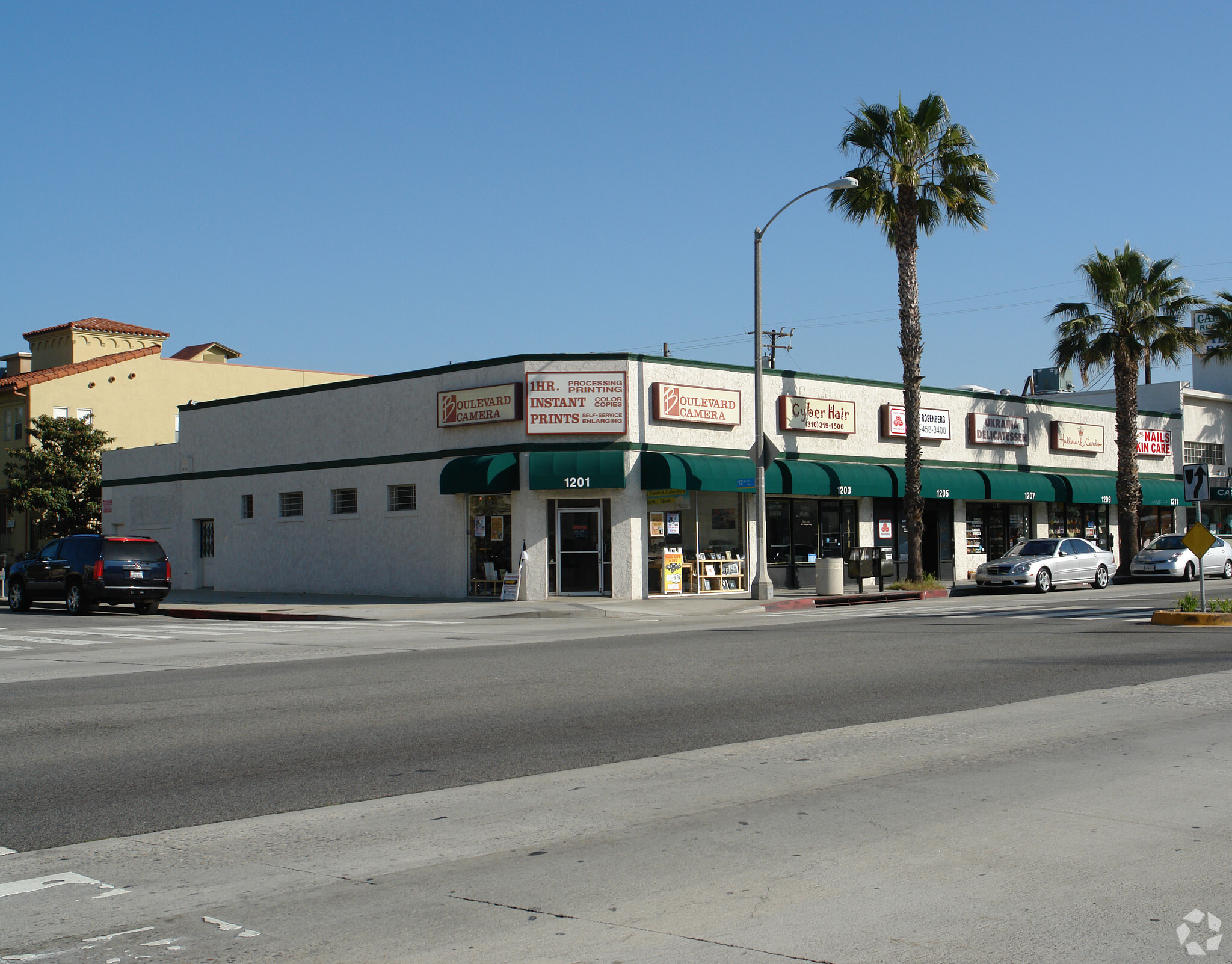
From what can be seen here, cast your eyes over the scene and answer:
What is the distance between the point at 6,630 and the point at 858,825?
21.7 m

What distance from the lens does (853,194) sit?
3372 centimetres

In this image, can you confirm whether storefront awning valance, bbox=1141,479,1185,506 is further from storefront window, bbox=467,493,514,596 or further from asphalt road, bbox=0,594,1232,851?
asphalt road, bbox=0,594,1232,851

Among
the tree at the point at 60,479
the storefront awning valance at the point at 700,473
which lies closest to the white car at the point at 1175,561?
the storefront awning valance at the point at 700,473

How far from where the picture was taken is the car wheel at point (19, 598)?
31.0m

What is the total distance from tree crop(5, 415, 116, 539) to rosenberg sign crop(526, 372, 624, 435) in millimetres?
26606

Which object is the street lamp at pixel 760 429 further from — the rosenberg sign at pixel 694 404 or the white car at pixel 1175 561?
the white car at pixel 1175 561

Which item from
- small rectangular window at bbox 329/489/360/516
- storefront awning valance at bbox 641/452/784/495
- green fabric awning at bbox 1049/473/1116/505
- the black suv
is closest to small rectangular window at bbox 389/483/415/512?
small rectangular window at bbox 329/489/360/516

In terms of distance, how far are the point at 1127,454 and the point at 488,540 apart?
23.6m

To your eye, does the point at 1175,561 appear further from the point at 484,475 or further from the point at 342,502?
the point at 342,502

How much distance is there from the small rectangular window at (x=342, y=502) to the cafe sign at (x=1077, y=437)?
2509 centimetres

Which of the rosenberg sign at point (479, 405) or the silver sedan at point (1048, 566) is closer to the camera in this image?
the rosenberg sign at point (479, 405)

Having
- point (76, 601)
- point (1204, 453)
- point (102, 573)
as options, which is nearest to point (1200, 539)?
point (102, 573)

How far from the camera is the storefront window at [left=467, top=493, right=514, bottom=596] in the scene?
100 feet

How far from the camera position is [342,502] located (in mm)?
34469
